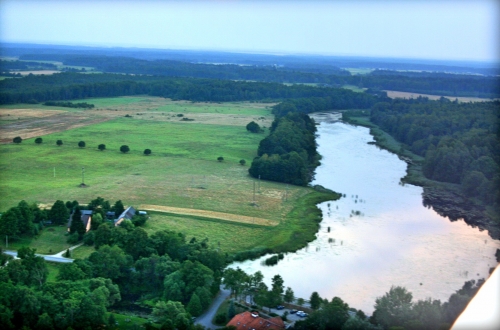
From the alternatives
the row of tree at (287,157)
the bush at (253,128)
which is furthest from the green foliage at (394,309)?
the bush at (253,128)

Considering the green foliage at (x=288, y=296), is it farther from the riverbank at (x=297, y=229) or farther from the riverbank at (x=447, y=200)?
the riverbank at (x=447, y=200)

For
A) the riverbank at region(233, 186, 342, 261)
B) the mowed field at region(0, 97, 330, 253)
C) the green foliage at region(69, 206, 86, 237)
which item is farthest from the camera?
the mowed field at region(0, 97, 330, 253)

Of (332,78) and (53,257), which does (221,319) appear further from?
(332,78)

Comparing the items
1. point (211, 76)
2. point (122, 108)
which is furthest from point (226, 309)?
point (211, 76)

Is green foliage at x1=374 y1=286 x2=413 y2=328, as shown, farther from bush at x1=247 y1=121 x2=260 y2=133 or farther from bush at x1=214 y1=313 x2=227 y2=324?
bush at x1=247 y1=121 x2=260 y2=133

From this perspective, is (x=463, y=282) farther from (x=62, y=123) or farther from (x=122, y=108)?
(x=122, y=108)

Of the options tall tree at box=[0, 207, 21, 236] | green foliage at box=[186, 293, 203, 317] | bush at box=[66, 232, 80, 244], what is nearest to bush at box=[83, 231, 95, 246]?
bush at box=[66, 232, 80, 244]
